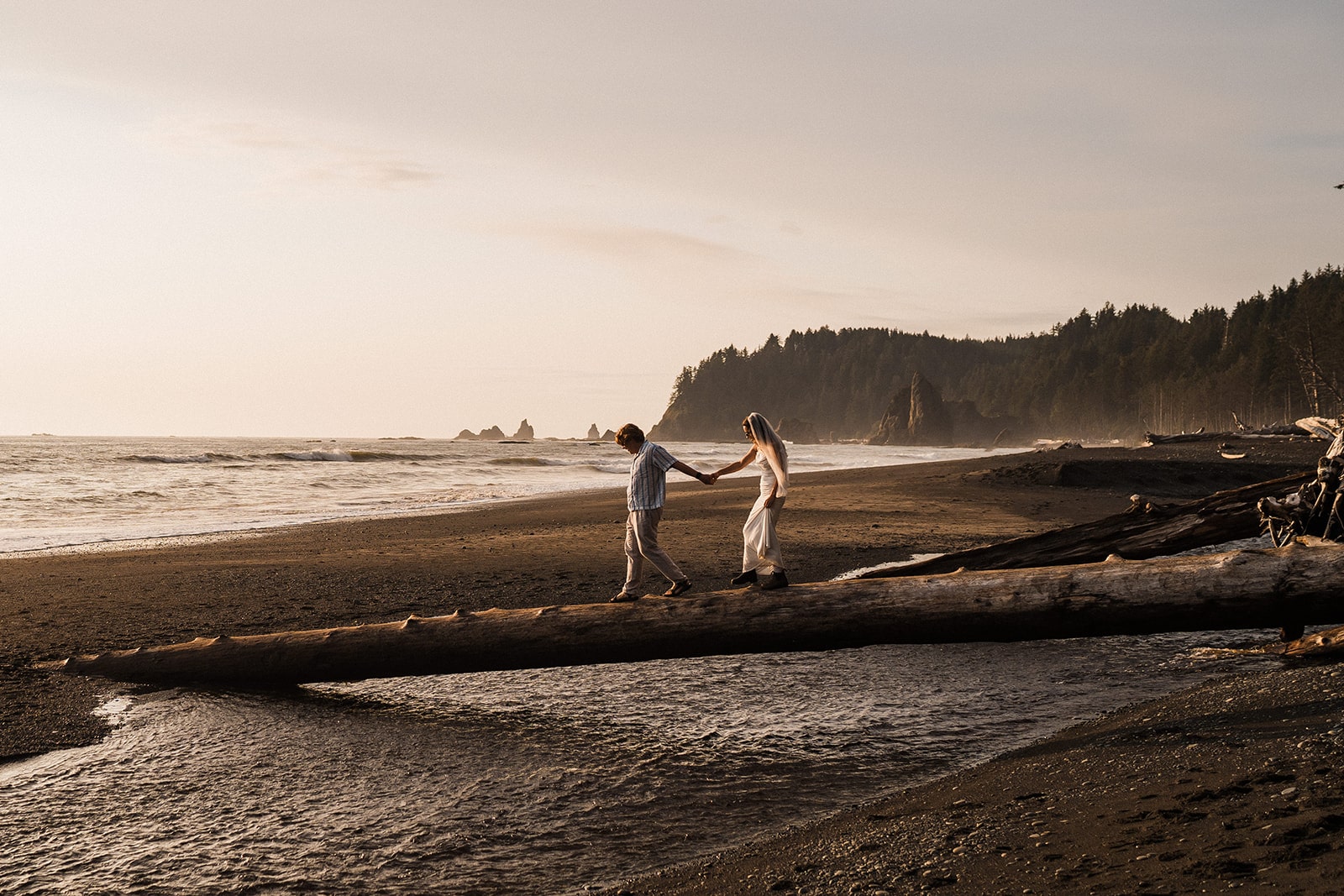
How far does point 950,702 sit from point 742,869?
2.85 m

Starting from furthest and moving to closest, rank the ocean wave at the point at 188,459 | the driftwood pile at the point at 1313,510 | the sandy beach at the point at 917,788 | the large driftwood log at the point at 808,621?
the ocean wave at the point at 188,459 → the driftwood pile at the point at 1313,510 → the large driftwood log at the point at 808,621 → the sandy beach at the point at 917,788

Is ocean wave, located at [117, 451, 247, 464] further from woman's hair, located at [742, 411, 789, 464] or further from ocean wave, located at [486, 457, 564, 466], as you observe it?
woman's hair, located at [742, 411, 789, 464]

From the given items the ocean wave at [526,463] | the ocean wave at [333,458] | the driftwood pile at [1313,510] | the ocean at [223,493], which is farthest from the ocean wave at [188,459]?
the driftwood pile at [1313,510]

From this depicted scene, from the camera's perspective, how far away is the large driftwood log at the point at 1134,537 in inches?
298

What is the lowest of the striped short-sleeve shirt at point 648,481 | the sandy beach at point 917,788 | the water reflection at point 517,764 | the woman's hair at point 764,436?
the water reflection at point 517,764

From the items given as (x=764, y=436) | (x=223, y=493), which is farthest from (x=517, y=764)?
(x=223, y=493)

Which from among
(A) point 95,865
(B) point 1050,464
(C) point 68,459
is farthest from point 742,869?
(C) point 68,459

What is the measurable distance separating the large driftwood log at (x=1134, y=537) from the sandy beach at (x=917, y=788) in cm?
179

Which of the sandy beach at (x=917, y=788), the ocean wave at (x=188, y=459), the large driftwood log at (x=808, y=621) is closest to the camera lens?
the sandy beach at (x=917, y=788)

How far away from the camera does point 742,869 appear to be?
3535 millimetres

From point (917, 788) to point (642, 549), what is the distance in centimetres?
375

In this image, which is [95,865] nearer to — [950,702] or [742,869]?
[742,869]

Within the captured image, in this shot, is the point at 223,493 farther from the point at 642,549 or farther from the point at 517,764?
the point at 517,764

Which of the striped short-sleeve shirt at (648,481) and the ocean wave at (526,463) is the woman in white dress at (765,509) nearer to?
the striped short-sleeve shirt at (648,481)
